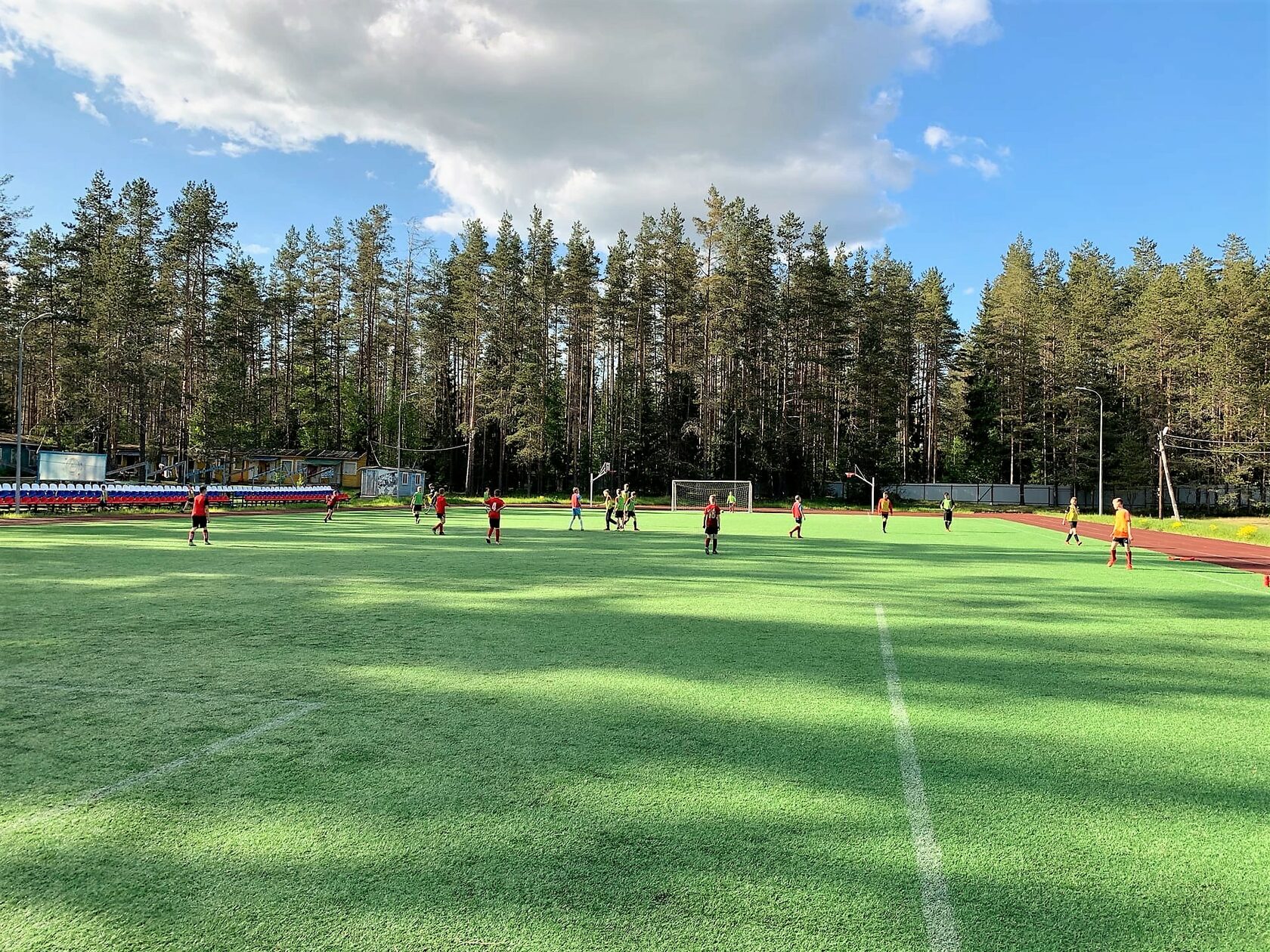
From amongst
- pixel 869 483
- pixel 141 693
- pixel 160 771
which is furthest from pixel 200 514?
pixel 869 483

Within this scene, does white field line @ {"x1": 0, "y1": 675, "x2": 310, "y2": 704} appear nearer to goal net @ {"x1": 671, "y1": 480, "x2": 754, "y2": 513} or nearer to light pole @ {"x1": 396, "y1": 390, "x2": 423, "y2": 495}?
goal net @ {"x1": 671, "y1": 480, "x2": 754, "y2": 513}

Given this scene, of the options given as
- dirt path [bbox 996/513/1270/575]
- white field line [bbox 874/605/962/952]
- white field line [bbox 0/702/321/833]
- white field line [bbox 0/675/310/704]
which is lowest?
dirt path [bbox 996/513/1270/575]

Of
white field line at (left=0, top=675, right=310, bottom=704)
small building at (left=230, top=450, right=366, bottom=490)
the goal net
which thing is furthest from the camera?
small building at (left=230, top=450, right=366, bottom=490)

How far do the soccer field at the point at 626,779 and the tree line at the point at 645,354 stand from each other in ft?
163

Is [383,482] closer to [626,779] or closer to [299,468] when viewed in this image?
[299,468]

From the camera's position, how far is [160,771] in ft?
14.7

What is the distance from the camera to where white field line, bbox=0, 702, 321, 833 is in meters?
3.82

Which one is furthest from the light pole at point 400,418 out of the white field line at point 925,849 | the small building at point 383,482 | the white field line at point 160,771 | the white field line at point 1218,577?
the white field line at point 925,849

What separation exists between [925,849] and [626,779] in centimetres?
168

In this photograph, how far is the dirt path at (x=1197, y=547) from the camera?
20.0 metres

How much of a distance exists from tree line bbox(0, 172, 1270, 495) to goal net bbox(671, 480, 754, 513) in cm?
419

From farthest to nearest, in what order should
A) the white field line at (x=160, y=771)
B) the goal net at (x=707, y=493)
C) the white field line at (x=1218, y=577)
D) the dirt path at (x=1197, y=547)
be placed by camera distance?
the goal net at (x=707, y=493) → the dirt path at (x=1197, y=547) → the white field line at (x=1218, y=577) → the white field line at (x=160, y=771)

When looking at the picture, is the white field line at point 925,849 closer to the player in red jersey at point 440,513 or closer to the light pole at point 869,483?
the player in red jersey at point 440,513

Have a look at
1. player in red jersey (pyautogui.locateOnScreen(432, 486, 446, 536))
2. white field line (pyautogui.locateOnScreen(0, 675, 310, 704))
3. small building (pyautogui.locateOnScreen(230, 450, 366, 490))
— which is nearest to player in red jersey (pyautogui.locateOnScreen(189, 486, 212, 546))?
player in red jersey (pyautogui.locateOnScreen(432, 486, 446, 536))
